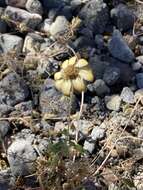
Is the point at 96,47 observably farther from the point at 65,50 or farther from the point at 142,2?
the point at 142,2

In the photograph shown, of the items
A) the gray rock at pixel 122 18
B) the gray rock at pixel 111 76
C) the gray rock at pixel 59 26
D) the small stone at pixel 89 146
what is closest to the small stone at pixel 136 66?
the gray rock at pixel 111 76

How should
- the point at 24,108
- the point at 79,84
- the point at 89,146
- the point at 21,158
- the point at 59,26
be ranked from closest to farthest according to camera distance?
the point at 79,84, the point at 21,158, the point at 89,146, the point at 24,108, the point at 59,26

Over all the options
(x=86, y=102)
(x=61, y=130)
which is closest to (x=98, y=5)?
(x=86, y=102)

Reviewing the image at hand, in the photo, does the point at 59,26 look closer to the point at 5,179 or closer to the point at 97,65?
the point at 97,65

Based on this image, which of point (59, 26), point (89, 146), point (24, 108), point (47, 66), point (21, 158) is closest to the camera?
point (21, 158)

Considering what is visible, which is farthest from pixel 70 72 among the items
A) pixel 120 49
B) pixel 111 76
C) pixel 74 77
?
pixel 120 49

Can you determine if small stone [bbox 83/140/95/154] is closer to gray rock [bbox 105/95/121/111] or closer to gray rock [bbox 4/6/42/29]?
gray rock [bbox 105/95/121/111]

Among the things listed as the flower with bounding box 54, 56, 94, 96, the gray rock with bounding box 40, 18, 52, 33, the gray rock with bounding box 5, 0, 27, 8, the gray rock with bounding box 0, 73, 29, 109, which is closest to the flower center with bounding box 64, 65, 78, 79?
the flower with bounding box 54, 56, 94, 96
